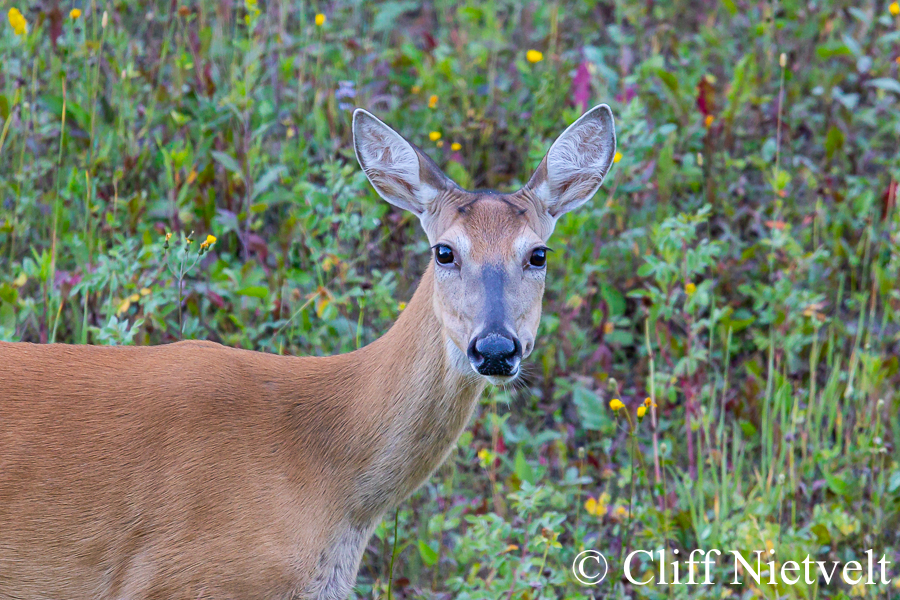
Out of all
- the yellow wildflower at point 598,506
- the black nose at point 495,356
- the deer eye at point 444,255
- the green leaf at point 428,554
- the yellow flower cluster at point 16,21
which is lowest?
the green leaf at point 428,554

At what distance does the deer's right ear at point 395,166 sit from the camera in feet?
13.3

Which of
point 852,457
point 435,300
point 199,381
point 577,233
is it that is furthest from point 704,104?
point 199,381

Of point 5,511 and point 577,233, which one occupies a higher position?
point 577,233

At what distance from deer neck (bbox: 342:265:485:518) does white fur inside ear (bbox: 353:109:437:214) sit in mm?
501

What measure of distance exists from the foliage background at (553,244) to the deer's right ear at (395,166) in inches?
27.9

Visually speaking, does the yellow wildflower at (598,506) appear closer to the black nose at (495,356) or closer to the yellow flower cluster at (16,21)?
the black nose at (495,356)

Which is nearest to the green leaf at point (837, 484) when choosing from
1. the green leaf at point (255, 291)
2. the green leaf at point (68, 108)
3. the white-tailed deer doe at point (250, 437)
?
the white-tailed deer doe at point (250, 437)

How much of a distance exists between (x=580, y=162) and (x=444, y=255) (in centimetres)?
80

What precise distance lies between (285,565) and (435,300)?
995 millimetres

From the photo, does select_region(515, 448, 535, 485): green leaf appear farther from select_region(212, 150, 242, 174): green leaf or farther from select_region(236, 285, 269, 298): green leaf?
select_region(212, 150, 242, 174): green leaf

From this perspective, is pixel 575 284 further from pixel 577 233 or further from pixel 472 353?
pixel 472 353

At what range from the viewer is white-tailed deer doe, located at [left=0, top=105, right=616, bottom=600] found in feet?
11.5

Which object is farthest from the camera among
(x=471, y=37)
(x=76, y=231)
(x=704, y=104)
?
(x=471, y=37)

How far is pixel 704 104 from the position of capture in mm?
6738
